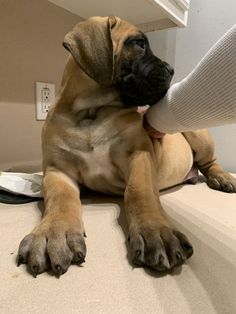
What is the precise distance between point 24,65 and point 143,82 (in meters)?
0.61

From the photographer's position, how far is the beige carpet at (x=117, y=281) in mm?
412

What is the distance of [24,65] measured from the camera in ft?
4.05

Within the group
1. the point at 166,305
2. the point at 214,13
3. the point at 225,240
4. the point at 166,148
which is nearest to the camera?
the point at 166,305

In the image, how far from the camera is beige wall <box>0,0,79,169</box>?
1170 mm

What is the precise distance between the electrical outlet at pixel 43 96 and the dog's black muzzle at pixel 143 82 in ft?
1.78

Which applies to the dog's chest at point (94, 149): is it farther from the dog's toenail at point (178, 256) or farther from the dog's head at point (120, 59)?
the dog's toenail at point (178, 256)

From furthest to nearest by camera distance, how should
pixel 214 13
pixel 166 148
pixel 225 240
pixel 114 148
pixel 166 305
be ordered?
pixel 214 13, pixel 166 148, pixel 114 148, pixel 225 240, pixel 166 305

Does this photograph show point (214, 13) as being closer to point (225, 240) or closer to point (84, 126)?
point (84, 126)

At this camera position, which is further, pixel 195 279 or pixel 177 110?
pixel 177 110

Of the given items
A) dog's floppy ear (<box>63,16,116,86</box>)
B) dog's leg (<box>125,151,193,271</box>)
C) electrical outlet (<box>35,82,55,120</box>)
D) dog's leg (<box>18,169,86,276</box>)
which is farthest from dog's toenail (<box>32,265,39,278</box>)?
electrical outlet (<box>35,82,55,120</box>)

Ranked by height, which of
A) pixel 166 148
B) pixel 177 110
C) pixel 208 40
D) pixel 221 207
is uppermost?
pixel 208 40

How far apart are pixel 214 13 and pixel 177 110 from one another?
102cm

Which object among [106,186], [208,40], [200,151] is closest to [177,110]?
[106,186]

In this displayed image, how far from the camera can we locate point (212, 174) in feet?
3.94
